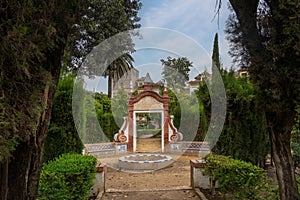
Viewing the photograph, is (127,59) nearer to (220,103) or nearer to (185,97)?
(185,97)

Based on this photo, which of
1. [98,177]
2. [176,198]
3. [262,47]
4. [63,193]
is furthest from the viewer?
[98,177]

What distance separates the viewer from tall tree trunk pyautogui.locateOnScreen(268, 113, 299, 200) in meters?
2.75

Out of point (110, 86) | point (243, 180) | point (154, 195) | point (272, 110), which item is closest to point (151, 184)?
point (154, 195)

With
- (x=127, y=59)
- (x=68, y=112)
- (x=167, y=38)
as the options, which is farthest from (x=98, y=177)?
(x=127, y=59)

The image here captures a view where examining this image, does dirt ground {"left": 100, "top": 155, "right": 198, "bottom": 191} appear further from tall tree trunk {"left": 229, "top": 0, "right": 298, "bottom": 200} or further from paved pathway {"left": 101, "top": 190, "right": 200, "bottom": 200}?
tall tree trunk {"left": 229, "top": 0, "right": 298, "bottom": 200}

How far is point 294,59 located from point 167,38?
352 inches

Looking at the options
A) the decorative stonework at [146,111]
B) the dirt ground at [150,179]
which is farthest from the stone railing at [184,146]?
the dirt ground at [150,179]

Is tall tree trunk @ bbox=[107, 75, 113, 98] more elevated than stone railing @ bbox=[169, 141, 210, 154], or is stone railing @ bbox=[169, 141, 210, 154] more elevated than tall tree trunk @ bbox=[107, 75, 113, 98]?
tall tree trunk @ bbox=[107, 75, 113, 98]

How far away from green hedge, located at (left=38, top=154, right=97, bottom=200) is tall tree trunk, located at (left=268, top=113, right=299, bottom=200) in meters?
2.65

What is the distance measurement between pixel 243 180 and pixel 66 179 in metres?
2.57

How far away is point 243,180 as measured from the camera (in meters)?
3.84

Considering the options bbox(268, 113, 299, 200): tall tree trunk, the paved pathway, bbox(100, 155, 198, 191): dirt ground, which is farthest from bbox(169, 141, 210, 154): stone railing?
bbox(268, 113, 299, 200): tall tree trunk

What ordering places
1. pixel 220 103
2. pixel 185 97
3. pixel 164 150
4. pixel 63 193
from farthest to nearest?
pixel 185 97 → pixel 164 150 → pixel 220 103 → pixel 63 193

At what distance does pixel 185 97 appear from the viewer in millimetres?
16766
